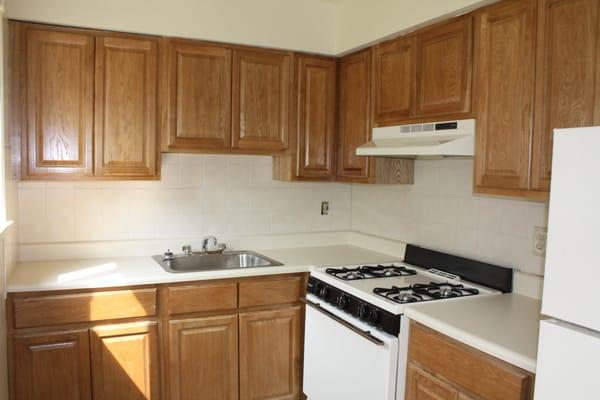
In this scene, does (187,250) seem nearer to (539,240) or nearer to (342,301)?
(342,301)

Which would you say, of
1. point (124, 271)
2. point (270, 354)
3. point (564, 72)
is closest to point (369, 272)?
point (270, 354)

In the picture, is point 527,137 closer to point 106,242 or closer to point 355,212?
point 355,212

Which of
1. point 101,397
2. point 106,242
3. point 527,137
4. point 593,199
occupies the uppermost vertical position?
point 527,137

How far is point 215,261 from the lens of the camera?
3.26 metres

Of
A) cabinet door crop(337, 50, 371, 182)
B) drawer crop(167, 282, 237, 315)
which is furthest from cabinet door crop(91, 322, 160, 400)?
cabinet door crop(337, 50, 371, 182)

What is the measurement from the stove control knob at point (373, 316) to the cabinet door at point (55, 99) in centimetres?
164

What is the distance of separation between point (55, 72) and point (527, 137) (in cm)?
227

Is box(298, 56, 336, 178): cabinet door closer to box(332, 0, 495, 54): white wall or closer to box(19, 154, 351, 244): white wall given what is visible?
box(332, 0, 495, 54): white wall

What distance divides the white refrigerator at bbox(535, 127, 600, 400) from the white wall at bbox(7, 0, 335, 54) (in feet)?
7.05

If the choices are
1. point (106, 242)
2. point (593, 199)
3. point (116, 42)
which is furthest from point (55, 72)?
point (593, 199)

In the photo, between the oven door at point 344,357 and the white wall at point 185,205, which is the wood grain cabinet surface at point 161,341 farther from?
the white wall at point 185,205

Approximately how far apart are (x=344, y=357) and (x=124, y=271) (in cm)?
122

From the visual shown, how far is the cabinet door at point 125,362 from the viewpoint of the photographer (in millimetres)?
2516

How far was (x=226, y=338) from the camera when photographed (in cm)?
279
